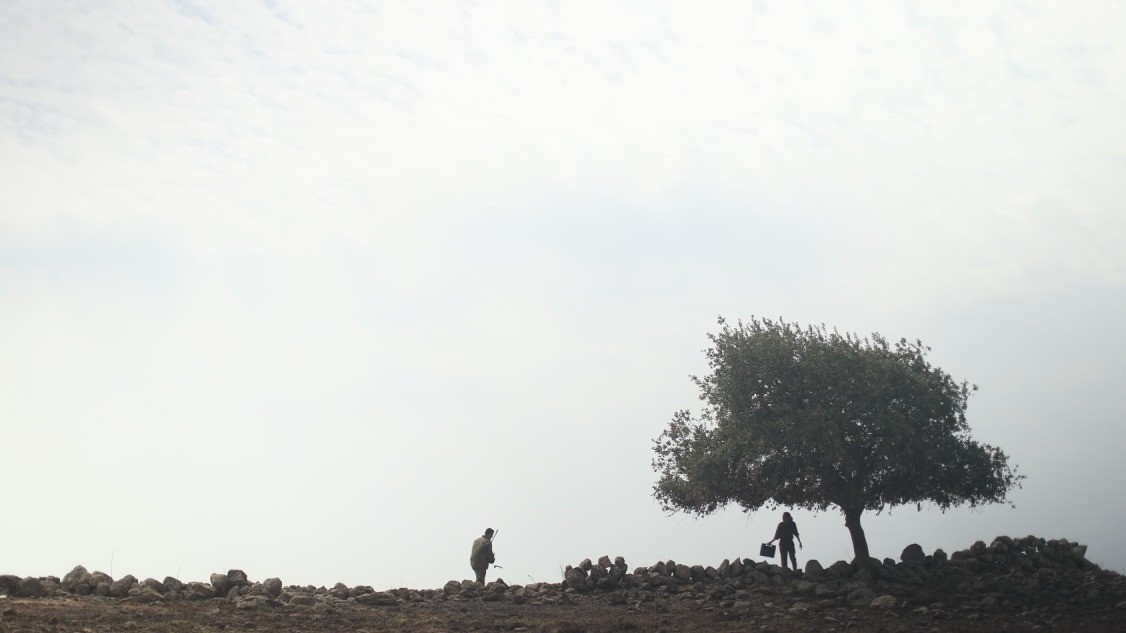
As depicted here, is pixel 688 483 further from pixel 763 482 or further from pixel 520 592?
pixel 520 592

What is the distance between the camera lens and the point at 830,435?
34562mm

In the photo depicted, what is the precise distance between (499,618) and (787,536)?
46.4ft

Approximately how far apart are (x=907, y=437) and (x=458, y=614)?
59.5 feet

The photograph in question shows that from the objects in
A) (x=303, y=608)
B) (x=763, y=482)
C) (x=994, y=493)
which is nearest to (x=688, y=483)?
(x=763, y=482)

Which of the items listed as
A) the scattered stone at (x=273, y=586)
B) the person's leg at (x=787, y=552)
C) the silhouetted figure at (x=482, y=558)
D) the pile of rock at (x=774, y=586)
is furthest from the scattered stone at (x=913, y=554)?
the scattered stone at (x=273, y=586)

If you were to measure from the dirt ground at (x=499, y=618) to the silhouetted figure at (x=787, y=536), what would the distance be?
21.0 ft

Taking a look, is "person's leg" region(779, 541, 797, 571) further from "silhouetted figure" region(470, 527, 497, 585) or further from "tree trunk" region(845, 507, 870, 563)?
"silhouetted figure" region(470, 527, 497, 585)

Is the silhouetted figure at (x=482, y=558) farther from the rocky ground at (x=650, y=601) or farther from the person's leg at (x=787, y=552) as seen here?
the person's leg at (x=787, y=552)

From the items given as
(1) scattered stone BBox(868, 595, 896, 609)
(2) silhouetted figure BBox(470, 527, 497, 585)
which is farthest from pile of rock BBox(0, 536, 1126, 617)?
(2) silhouetted figure BBox(470, 527, 497, 585)

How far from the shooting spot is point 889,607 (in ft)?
98.1

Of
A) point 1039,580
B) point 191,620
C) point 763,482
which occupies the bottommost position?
point 191,620

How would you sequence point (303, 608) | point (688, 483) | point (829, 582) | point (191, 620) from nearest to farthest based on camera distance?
1. point (191, 620)
2. point (303, 608)
3. point (829, 582)
4. point (688, 483)

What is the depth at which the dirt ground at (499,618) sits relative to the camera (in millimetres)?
23281

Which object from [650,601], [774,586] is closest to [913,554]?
[774,586]
